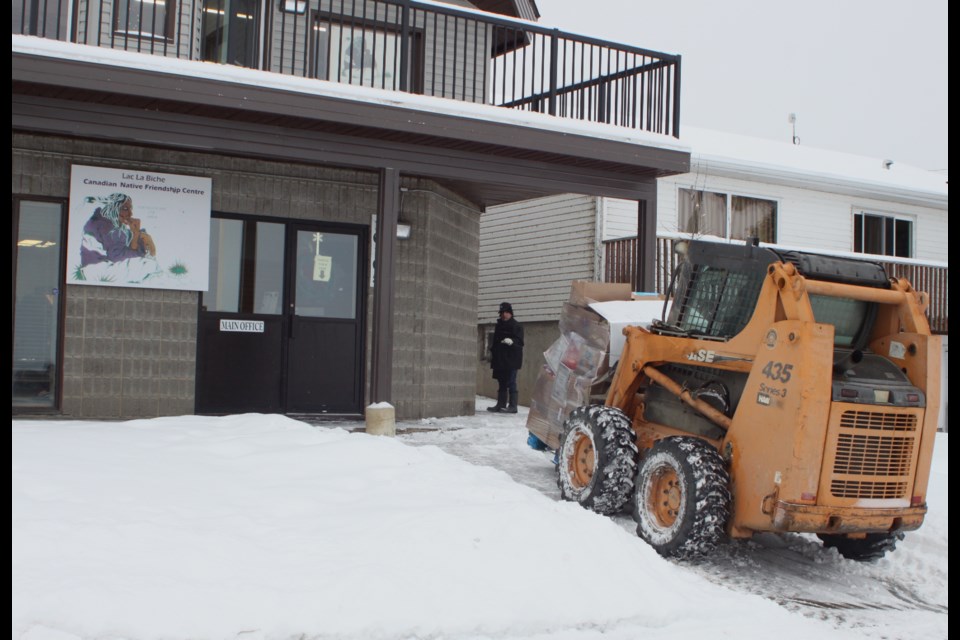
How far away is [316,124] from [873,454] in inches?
250

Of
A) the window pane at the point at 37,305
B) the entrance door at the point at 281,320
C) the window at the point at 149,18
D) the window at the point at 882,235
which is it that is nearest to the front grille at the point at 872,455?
the entrance door at the point at 281,320

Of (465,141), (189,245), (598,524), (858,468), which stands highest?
(465,141)

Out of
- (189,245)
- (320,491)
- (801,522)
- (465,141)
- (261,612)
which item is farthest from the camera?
(189,245)

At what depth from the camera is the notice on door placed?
36.8 ft

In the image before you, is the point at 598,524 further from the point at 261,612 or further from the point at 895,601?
the point at 261,612

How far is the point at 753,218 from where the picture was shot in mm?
17641

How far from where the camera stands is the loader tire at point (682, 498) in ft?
19.2

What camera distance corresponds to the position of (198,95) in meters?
8.92

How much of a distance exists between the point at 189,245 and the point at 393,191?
2626mm

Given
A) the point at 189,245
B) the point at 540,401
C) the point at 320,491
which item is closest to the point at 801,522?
the point at 320,491

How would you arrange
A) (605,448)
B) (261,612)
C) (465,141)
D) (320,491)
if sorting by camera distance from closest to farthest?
(261,612) < (320,491) < (605,448) < (465,141)

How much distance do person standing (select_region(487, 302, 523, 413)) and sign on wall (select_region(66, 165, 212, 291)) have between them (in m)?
5.24

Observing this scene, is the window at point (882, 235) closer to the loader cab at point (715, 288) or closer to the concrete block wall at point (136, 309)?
the concrete block wall at point (136, 309)

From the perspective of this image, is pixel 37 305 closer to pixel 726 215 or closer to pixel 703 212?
pixel 703 212
